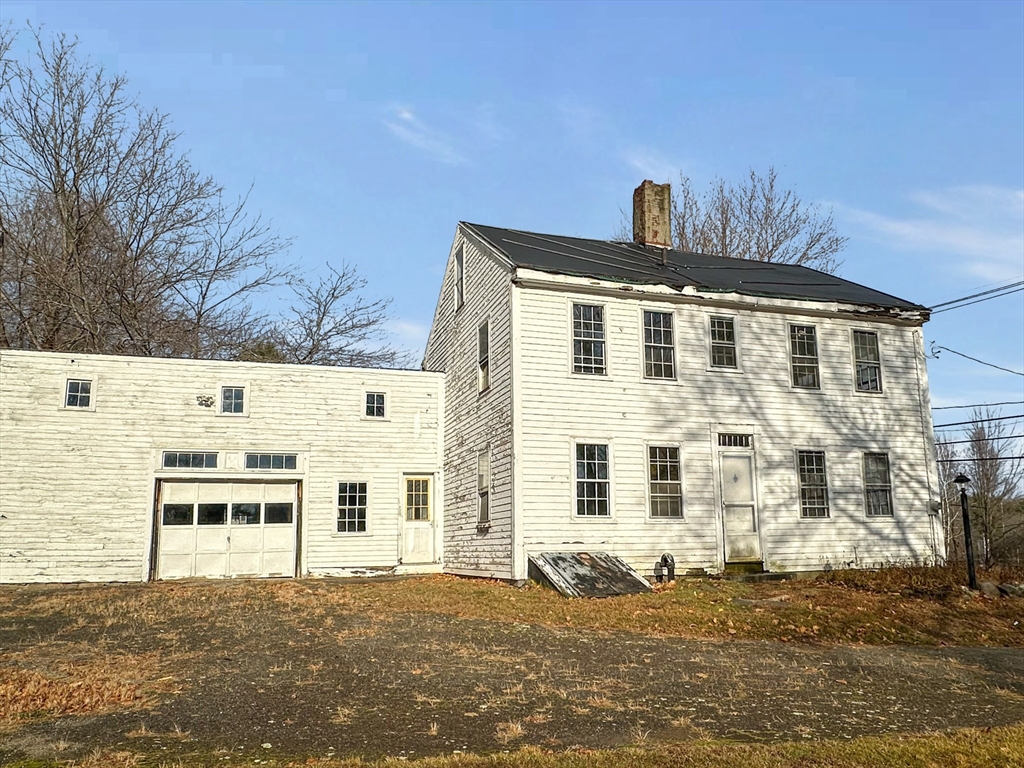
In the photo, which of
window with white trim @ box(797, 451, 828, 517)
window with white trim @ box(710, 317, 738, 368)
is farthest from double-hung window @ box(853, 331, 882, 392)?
window with white trim @ box(710, 317, 738, 368)

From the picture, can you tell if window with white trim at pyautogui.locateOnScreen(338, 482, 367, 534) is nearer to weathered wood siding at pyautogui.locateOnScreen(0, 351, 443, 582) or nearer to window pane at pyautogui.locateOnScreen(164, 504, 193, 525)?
weathered wood siding at pyautogui.locateOnScreen(0, 351, 443, 582)

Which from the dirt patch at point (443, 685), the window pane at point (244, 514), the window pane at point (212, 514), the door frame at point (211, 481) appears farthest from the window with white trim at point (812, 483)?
the window pane at point (212, 514)

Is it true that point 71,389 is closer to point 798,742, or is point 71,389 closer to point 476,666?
point 476,666

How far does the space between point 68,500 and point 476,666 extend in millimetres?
14244

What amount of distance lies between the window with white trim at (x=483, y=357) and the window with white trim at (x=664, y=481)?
4298 millimetres

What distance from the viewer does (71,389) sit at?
19484 millimetres

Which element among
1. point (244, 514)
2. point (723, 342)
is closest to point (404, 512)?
point (244, 514)

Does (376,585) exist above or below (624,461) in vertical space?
below

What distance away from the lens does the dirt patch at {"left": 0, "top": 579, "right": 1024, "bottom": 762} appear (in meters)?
6.14

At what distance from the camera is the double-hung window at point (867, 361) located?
67.6 feet

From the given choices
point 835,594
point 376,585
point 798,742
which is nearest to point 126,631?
point 376,585

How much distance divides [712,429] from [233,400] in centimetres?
1212

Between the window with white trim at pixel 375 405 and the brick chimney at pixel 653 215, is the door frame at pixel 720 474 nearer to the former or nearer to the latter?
the brick chimney at pixel 653 215

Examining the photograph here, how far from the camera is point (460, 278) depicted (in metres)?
22.5
